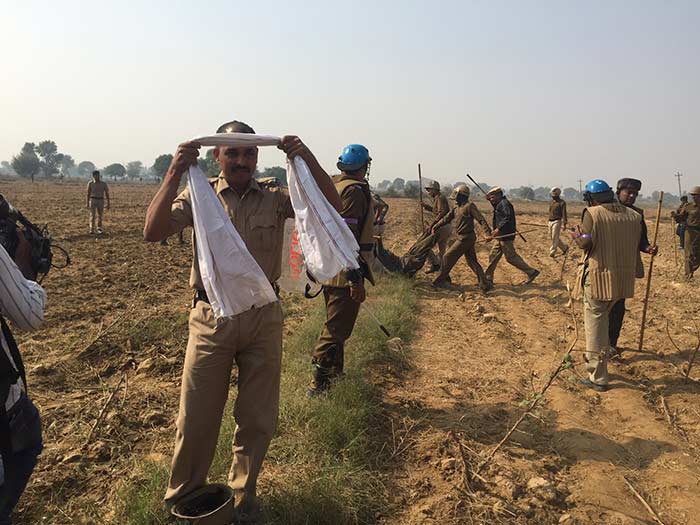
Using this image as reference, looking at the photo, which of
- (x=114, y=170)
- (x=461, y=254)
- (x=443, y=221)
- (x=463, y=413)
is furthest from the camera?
(x=114, y=170)

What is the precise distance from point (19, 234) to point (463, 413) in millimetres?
3483

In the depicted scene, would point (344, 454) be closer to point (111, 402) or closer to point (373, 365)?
point (373, 365)

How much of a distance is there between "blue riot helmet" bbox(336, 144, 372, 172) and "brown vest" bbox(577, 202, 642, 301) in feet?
7.51

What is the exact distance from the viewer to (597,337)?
4848 mm

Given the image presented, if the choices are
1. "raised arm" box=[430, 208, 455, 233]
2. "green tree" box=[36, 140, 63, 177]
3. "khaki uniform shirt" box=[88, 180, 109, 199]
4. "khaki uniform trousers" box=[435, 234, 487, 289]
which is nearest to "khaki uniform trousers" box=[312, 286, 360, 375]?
"khaki uniform trousers" box=[435, 234, 487, 289]

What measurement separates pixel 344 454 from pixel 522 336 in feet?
12.9

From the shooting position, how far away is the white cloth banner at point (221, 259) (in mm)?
2387

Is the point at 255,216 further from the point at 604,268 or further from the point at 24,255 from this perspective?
the point at 604,268

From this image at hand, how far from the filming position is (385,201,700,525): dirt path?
3.04 meters

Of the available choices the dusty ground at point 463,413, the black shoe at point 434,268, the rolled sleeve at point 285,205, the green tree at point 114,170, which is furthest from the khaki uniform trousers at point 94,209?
the green tree at point 114,170

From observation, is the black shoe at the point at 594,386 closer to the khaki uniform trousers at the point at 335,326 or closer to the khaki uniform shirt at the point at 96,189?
the khaki uniform trousers at the point at 335,326

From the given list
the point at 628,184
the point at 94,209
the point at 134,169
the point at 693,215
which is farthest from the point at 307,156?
the point at 134,169

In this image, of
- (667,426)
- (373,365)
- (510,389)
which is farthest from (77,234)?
(667,426)

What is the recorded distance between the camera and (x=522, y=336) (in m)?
6.55
